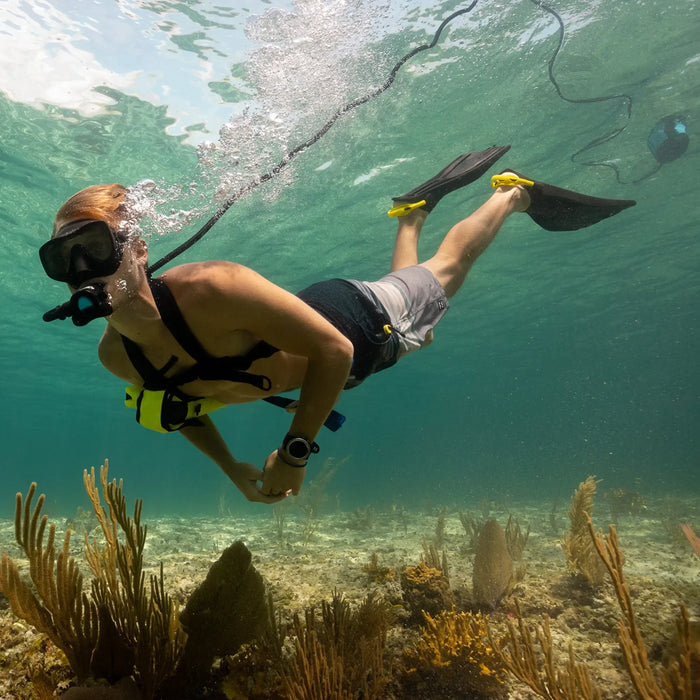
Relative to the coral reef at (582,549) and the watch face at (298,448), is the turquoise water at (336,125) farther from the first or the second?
the coral reef at (582,549)

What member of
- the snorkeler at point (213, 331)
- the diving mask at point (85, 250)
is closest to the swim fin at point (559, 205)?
the snorkeler at point (213, 331)

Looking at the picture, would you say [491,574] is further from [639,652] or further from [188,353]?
[188,353]

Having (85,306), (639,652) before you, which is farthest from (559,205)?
(85,306)

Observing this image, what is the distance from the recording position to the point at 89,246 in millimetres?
2168

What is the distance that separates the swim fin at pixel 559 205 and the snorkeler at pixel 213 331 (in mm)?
2598

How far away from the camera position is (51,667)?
106 inches

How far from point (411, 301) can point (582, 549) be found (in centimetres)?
430

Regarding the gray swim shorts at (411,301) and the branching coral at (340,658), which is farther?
the gray swim shorts at (411,301)

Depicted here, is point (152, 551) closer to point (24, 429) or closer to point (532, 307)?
point (532, 307)

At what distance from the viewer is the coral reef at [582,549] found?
Result: 5.27m

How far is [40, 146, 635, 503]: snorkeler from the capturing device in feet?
7.20

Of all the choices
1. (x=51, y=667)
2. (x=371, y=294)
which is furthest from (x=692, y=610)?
(x=51, y=667)

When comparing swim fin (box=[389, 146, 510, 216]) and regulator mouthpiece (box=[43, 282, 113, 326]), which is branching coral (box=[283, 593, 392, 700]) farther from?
swim fin (box=[389, 146, 510, 216])

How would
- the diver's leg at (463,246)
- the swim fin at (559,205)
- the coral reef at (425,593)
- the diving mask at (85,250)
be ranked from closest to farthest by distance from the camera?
the diving mask at (85,250)
the coral reef at (425,593)
the diver's leg at (463,246)
the swim fin at (559,205)
